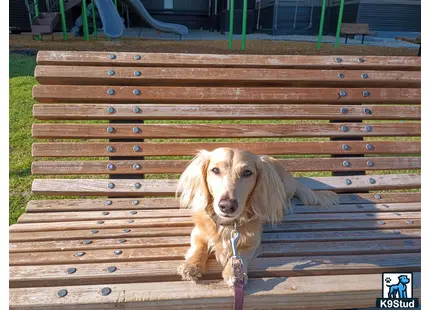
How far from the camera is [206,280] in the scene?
158cm

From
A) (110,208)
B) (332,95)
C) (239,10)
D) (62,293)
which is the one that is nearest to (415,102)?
(332,95)

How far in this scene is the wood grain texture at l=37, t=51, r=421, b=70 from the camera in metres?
2.21

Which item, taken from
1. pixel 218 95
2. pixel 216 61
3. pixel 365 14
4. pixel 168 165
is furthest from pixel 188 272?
pixel 365 14

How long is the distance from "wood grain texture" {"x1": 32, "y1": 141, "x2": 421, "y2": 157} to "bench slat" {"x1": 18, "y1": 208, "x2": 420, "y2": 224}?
16.4 inches

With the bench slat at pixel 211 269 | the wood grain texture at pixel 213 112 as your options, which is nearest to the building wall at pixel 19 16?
the wood grain texture at pixel 213 112

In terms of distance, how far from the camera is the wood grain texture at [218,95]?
221 cm

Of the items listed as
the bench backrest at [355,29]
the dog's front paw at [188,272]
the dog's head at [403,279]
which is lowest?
the dog's head at [403,279]

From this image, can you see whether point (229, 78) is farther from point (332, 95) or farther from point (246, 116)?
point (332, 95)

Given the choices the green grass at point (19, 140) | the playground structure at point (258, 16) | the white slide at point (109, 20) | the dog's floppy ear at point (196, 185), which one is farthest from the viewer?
the playground structure at point (258, 16)

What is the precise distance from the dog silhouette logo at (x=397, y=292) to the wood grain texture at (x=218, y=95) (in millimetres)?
1336

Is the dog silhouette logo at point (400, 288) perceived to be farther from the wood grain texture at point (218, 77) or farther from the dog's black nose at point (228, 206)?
the wood grain texture at point (218, 77)

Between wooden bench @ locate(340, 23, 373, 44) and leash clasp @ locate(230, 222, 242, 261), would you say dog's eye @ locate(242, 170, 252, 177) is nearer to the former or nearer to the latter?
leash clasp @ locate(230, 222, 242, 261)

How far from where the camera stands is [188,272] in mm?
1529

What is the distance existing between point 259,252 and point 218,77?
1.26 m
